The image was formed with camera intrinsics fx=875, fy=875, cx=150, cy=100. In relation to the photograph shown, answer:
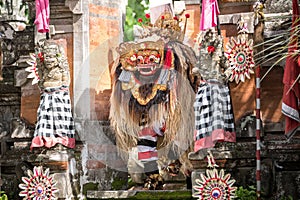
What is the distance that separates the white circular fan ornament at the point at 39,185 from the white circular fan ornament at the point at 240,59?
2.80 meters

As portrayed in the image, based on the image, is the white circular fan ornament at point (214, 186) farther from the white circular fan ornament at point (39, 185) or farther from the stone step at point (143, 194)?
the white circular fan ornament at point (39, 185)

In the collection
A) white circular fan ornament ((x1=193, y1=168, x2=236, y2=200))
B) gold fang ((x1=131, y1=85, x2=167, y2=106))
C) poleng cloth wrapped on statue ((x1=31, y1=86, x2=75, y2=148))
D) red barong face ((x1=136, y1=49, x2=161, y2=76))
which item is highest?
red barong face ((x1=136, y1=49, x2=161, y2=76))

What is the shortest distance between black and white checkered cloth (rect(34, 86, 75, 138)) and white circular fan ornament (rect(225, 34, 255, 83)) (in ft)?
7.84

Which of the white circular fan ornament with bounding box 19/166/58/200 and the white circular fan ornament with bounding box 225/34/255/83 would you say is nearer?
the white circular fan ornament with bounding box 225/34/255/83

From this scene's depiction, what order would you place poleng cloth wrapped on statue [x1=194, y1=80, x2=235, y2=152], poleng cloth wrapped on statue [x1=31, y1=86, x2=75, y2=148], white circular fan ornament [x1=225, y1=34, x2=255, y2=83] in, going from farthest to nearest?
poleng cloth wrapped on statue [x1=31, y1=86, x2=75, y2=148] → white circular fan ornament [x1=225, y1=34, x2=255, y2=83] → poleng cloth wrapped on statue [x1=194, y1=80, x2=235, y2=152]

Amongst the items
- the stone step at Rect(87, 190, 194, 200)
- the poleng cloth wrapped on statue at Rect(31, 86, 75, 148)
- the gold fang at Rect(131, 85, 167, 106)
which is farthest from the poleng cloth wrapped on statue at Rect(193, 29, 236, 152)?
the poleng cloth wrapped on statue at Rect(31, 86, 75, 148)

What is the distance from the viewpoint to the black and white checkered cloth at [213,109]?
439 inches

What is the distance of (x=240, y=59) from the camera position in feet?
37.7

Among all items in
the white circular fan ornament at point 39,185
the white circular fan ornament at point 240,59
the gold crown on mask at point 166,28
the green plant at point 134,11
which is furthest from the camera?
the green plant at point 134,11

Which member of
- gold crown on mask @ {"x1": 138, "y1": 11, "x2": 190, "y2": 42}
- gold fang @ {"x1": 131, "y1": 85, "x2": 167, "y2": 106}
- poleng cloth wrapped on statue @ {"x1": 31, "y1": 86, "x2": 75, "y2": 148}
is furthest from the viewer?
gold crown on mask @ {"x1": 138, "y1": 11, "x2": 190, "y2": 42}

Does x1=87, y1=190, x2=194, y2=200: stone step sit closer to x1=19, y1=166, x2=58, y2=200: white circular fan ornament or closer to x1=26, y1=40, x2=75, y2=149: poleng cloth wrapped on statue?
x1=19, y1=166, x2=58, y2=200: white circular fan ornament

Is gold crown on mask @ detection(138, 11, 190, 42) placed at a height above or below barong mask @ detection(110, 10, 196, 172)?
above

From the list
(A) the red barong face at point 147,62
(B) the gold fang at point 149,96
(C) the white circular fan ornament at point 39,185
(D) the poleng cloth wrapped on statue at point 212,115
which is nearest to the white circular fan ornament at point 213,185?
(D) the poleng cloth wrapped on statue at point 212,115

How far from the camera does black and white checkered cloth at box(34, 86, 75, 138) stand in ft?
39.6
